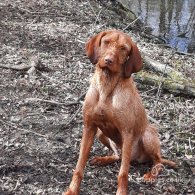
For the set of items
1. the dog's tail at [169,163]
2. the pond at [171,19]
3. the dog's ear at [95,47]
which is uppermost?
the dog's ear at [95,47]

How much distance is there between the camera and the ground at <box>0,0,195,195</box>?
5.58 meters

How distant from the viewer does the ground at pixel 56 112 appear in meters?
5.58

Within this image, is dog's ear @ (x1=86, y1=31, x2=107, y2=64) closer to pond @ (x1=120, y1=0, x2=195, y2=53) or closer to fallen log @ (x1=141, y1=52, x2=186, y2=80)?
fallen log @ (x1=141, y1=52, x2=186, y2=80)

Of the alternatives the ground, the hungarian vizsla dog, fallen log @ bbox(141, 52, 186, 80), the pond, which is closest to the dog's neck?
the hungarian vizsla dog

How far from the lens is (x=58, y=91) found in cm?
787

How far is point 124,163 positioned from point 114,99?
0.64m

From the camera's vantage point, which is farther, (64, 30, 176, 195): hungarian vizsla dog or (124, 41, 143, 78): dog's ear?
(124, 41, 143, 78): dog's ear

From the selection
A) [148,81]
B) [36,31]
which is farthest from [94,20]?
[148,81]

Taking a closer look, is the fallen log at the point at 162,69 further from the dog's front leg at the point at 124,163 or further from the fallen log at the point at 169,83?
the dog's front leg at the point at 124,163

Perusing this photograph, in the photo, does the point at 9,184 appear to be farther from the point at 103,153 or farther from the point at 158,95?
the point at 158,95

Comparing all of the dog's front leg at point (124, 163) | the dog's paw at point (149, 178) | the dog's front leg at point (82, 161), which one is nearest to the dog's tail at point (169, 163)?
the dog's paw at point (149, 178)

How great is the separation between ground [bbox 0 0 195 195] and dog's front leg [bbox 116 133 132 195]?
0.30 m

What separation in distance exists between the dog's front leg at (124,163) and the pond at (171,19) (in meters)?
8.48

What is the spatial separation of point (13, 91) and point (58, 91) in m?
0.67
